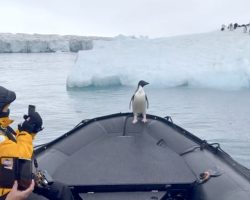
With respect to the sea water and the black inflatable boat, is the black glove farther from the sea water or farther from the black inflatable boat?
the sea water

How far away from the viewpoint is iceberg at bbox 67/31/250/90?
14.7 metres

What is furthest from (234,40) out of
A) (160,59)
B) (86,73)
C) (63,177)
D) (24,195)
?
(24,195)

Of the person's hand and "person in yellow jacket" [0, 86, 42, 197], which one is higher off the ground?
"person in yellow jacket" [0, 86, 42, 197]

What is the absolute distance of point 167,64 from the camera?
15711 mm

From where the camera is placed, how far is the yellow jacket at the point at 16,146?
7.31ft

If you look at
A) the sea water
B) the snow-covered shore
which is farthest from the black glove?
the snow-covered shore

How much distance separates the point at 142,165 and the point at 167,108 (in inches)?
286

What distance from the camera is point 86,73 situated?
15.6 metres

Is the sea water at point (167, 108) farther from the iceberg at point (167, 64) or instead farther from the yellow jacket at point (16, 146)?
the yellow jacket at point (16, 146)

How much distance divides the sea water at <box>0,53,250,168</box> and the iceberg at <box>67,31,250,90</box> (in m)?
0.37

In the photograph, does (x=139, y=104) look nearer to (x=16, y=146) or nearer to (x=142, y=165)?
(x=142, y=165)

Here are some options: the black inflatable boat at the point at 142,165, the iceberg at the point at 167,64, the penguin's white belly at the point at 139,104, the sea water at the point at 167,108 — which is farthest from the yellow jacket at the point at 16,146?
the iceberg at the point at 167,64

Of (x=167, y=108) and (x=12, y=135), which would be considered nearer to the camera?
(x=12, y=135)

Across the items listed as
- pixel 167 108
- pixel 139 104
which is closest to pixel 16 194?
pixel 139 104
